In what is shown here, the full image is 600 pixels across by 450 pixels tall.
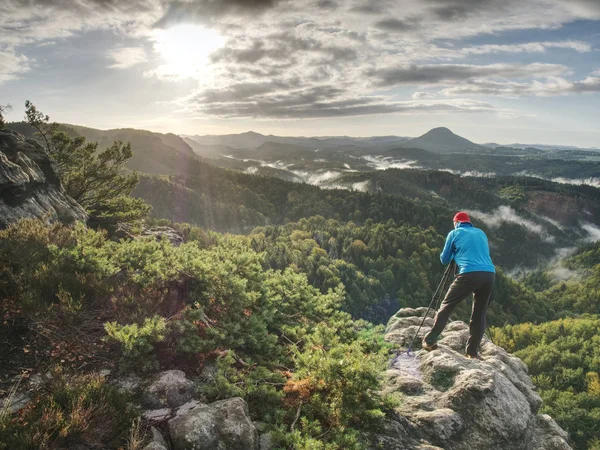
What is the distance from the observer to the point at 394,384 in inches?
339

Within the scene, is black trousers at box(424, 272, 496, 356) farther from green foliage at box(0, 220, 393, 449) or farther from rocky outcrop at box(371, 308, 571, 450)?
green foliage at box(0, 220, 393, 449)

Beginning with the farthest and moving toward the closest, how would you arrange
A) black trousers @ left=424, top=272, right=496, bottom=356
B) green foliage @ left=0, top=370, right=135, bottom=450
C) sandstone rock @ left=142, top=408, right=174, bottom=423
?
black trousers @ left=424, top=272, right=496, bottom=356 → sandstone rock @ left=142, top=408, right=174, bottom=423 → green foliage @ left=0, top=370, right=135, bottom=450

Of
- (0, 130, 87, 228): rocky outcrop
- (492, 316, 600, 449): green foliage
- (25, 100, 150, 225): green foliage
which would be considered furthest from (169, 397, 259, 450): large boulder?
(492, 316, 600, 449): green foliage

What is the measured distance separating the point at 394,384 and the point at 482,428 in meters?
1.99

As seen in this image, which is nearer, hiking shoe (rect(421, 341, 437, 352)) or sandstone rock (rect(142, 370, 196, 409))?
sandstone rock (rect(142, 370, 196, 409))

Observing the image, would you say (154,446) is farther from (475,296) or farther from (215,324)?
(475,296)

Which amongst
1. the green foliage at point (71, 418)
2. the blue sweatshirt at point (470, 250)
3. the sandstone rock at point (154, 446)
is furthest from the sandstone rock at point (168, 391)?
the blue sweatshirt at point (470, 250)

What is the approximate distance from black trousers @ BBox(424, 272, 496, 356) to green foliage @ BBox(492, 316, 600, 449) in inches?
2802

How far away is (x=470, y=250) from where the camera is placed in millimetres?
8969

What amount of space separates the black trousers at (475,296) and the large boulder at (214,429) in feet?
19.6

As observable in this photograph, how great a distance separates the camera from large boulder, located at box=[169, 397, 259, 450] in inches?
205

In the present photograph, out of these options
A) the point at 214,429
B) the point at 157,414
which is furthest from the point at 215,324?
the point at 214,429

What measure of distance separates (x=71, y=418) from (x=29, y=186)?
13.0 meters

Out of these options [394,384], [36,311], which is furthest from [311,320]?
[36,311]
